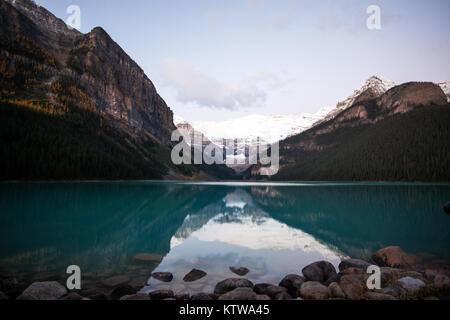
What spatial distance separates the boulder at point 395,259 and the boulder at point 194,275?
9.92 metres

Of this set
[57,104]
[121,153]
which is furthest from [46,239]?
[57,104]

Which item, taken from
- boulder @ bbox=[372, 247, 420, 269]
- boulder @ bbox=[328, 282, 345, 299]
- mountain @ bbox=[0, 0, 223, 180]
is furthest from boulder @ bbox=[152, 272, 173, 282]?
mountain @ bbox=[0, 0, 223, 180]

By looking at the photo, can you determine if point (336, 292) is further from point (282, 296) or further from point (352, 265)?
point (352, 265)

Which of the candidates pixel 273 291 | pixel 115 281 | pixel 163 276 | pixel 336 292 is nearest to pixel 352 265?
pixel 336 292

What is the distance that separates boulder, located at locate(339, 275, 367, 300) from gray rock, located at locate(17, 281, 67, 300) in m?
10.1

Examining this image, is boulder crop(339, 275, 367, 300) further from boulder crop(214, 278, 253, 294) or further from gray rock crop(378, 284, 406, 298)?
boulder crop(214, 278, 253, 294)

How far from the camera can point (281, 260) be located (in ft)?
52.0

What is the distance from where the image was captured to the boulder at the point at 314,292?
30.3 ft

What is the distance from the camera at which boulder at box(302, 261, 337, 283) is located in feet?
39.6

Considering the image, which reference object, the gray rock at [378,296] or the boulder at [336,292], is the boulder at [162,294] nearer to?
the boulder at [336,292]

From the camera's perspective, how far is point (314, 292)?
941 cm

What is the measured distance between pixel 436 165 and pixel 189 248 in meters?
140

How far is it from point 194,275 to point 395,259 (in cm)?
1081

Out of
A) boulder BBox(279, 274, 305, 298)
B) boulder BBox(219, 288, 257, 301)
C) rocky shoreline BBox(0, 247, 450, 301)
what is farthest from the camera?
boulder BBox(279, 274, 305, 298)
